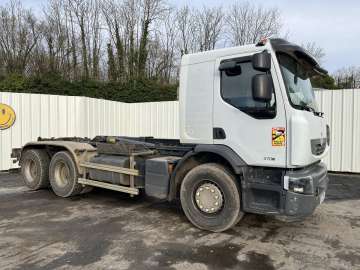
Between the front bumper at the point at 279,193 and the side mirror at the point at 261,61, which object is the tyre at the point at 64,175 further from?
the side mirror at the point at 261,61

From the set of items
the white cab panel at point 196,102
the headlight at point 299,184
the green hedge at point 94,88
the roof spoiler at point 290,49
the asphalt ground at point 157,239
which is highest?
the green hedge at point 94,88

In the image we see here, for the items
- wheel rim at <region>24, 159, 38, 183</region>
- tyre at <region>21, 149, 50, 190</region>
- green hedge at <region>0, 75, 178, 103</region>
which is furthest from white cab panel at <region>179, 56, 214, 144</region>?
green hedge at <region>0, 75, 178, 103</region>

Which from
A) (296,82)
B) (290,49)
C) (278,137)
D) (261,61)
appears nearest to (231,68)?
(261,61)

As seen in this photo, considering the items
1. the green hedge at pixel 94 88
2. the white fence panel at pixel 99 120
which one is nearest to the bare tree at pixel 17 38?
the green hedge at pixel 94 88

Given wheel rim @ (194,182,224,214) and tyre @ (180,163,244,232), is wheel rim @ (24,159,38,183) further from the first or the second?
wheel rim @ (194,182,224,214)

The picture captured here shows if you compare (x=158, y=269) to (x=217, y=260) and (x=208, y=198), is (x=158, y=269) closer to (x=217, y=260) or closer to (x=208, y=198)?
(x=217, y=260)

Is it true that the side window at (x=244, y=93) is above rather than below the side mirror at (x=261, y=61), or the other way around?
below

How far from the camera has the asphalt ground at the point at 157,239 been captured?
361 cm

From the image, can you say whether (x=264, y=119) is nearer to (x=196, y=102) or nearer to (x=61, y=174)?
(x=196, y=102)

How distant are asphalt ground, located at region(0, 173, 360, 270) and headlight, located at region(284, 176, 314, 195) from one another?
32.1 inches

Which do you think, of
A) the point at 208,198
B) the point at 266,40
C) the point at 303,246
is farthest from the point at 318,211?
the point at 266,40

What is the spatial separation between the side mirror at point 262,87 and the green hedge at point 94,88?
40.7 ft

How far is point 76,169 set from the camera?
21.4 ft

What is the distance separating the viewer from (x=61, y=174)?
23.2 feet
